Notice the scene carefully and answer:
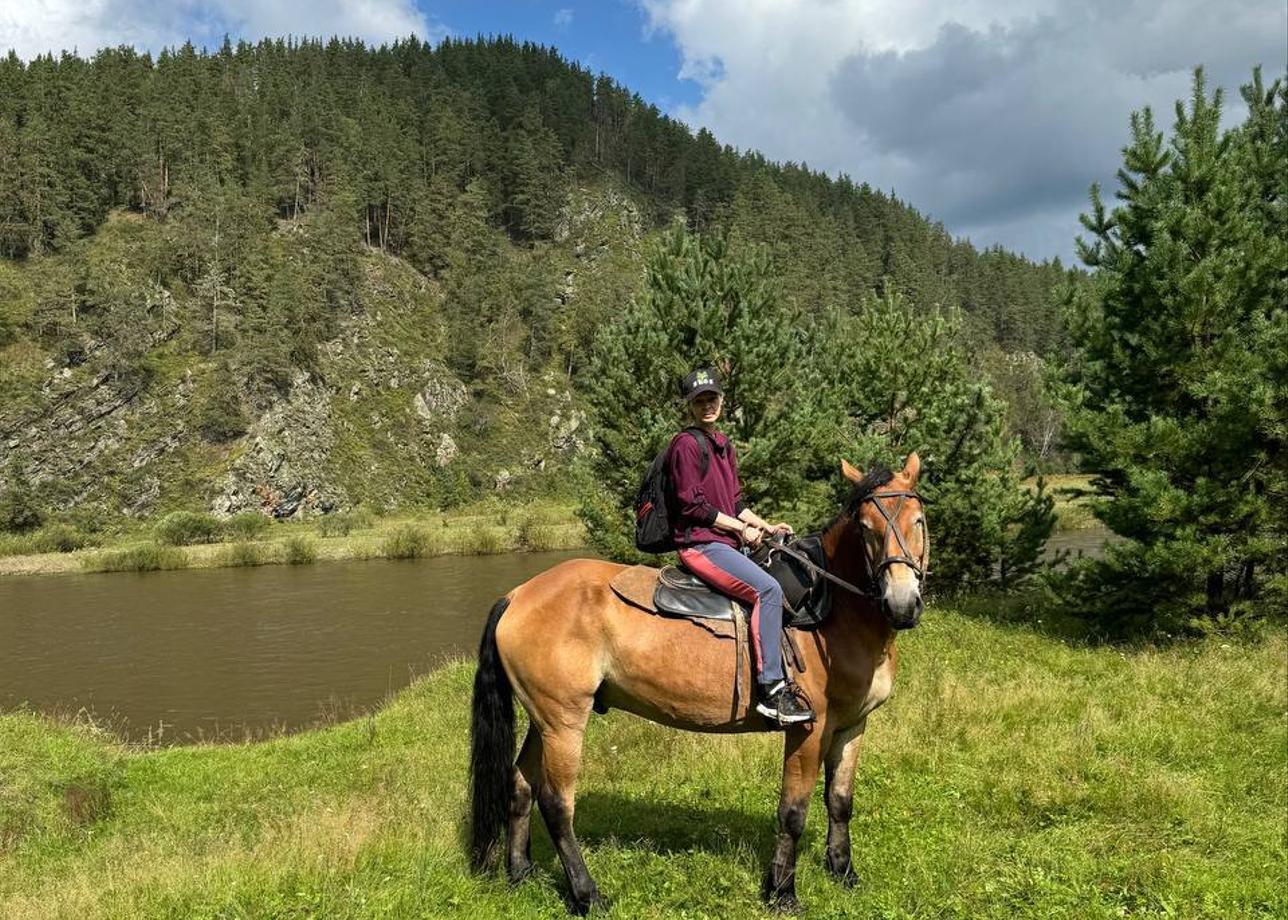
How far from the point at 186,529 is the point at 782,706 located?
176 feet

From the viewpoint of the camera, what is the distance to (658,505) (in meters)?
→ 5.45

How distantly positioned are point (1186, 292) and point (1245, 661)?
5955mm

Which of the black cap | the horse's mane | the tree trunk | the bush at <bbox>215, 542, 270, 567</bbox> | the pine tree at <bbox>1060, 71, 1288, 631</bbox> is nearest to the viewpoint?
the horse's mane

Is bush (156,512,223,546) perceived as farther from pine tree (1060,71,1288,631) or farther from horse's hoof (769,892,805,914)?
horse's hoof (769,892,805,914)

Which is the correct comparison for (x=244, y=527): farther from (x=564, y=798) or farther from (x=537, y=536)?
(x=564, y=798)

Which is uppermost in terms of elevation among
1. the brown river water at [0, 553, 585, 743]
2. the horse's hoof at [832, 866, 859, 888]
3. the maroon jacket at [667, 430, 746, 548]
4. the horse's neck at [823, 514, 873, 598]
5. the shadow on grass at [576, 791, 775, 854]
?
the maroon jacket at [667, 430, 746, 548]

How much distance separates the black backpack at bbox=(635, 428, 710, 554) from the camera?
17.8ft

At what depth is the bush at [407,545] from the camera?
45656mm

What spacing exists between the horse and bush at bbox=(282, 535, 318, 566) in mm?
42619

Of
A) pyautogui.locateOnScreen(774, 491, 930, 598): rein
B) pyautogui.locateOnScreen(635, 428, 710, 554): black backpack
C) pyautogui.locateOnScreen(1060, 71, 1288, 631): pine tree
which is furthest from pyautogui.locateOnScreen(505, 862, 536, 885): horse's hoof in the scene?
pyautogui.locateOnScreen(1060, 71, 1288, 631): pine tree

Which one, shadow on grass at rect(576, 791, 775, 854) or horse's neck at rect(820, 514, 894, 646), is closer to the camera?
horse's neck at rect(820, 514, 894, 646)

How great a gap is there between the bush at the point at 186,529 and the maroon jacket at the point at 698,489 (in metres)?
51.9

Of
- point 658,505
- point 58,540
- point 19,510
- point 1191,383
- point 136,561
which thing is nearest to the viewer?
point 658,505

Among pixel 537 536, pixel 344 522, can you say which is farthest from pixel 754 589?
pixel 344 522
